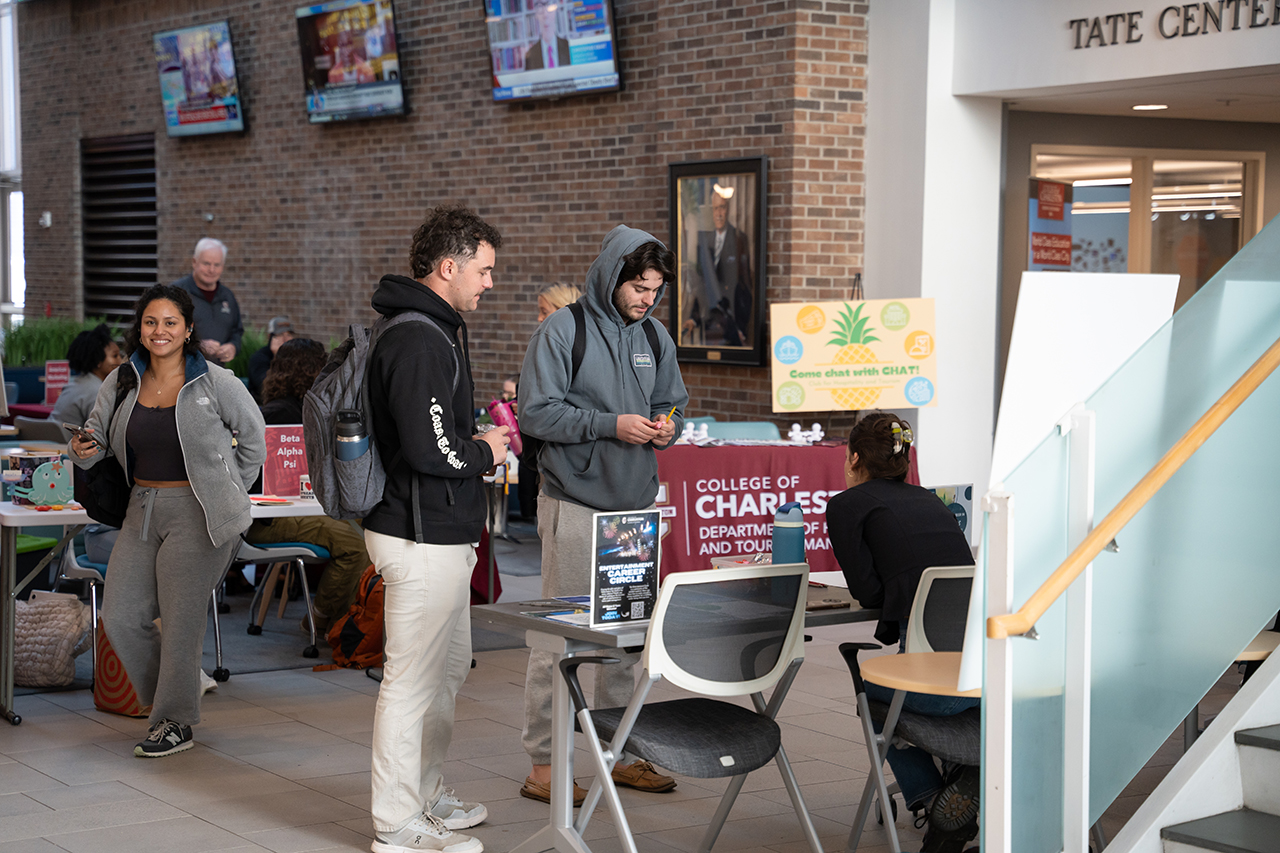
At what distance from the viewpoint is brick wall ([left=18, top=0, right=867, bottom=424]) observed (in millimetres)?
8086

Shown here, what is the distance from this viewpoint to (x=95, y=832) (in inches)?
155

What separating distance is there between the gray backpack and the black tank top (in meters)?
1.22

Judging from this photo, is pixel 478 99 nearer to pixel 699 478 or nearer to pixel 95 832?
pixel 699 478

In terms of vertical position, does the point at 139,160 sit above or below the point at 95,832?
above

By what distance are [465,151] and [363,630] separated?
518 centimetres

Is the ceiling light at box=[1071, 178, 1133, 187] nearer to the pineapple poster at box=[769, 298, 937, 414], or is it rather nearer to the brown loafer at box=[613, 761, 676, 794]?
the pineapple poster at box=[769, 298, 937, 414]

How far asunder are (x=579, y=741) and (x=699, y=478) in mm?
2135

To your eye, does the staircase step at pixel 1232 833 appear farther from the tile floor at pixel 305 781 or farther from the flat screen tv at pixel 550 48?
the flat screen tv at pixel 550 48

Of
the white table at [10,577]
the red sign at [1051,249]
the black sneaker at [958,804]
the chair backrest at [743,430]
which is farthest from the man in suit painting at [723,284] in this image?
the black sneaker at [958,804]

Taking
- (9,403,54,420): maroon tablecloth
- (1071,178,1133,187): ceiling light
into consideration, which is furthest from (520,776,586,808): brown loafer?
(9,403,54,420): maroon tablecloth

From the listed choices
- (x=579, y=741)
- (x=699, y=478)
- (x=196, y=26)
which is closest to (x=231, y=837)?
(x=579, y=741)

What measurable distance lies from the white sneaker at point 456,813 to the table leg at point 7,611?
1999 millimetres

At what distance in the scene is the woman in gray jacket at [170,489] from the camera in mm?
4676

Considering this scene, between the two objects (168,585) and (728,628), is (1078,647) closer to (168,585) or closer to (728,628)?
(728,628)
